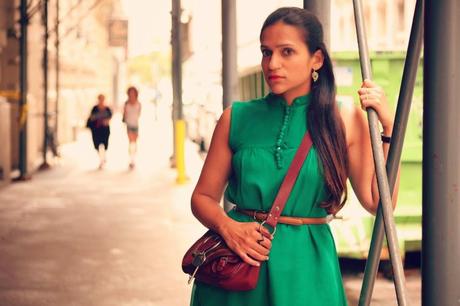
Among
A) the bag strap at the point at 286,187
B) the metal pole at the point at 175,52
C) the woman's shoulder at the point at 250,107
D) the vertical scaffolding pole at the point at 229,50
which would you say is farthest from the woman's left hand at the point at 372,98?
the metal pole at the point at 175,52

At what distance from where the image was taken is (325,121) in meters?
2.71

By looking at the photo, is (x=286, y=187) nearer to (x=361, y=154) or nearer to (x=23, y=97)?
(x=361, y=154)

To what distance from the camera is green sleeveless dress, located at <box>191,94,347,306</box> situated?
2.67 meters

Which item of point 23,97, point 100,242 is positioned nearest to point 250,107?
point 100,242

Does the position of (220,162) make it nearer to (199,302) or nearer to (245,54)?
(199,302)

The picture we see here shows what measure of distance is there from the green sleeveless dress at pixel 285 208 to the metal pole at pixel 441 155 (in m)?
0.33

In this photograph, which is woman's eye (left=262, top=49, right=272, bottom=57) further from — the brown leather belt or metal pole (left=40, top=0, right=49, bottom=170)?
metal pole (left=40, top=0, right=49, bottom=170)

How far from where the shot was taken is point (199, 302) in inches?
112

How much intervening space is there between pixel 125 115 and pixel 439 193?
1764 cm

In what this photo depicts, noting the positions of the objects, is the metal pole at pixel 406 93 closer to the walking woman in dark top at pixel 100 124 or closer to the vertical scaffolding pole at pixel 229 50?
the vertical scaffolding pole at pixel 229 50

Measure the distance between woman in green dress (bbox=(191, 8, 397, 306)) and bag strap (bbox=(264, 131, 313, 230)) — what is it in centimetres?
2

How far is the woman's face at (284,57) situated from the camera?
8.79 ft

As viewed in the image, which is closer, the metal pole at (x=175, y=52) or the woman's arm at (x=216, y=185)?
the woman's arm at (x=216, y=185)

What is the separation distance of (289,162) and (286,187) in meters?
0.08
